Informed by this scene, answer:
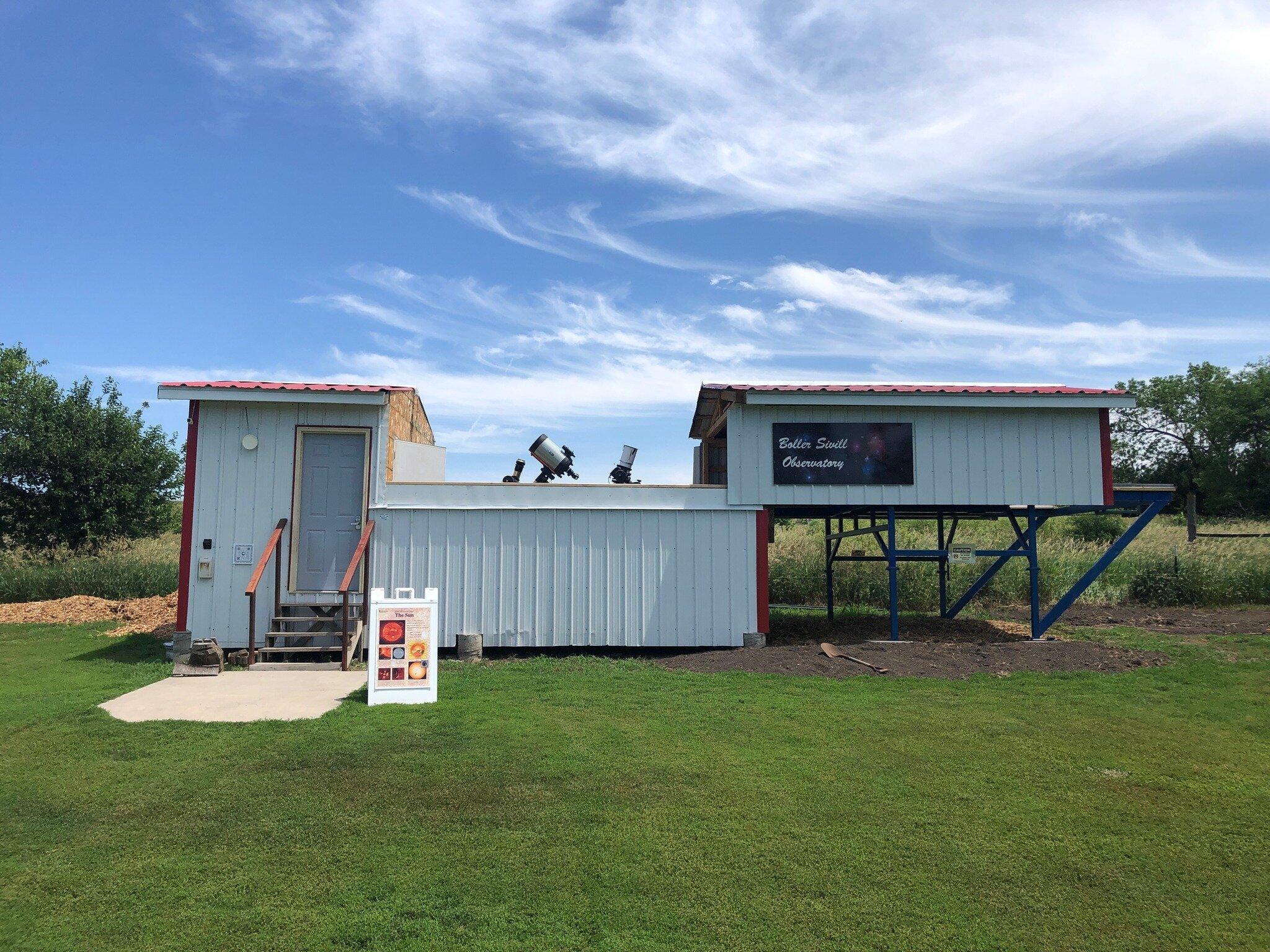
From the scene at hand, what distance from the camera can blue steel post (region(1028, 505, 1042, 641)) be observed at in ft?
39.0

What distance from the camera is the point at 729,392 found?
11914 millimetres

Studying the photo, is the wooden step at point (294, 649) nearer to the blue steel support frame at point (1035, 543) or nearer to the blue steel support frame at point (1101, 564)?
the blue steel support frame at point (1035, 543)

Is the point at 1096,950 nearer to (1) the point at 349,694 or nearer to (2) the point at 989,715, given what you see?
(2) the point at 989,715

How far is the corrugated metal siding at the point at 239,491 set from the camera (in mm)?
10641

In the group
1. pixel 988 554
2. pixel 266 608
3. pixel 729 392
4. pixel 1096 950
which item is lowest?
pixel 1096 950

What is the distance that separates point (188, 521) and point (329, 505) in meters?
1.75

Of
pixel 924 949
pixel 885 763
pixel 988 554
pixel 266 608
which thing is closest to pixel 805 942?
pixel 924 949

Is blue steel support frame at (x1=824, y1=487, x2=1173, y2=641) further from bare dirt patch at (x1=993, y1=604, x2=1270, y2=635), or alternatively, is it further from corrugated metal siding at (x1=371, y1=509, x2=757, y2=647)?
corrugated metal siding at (x1=371, y1=509, x2=757, y2=647)

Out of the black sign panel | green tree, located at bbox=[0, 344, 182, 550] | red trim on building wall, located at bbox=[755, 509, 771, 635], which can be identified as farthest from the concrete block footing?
green tree, located at bbox=[0, 344, 182, 550]

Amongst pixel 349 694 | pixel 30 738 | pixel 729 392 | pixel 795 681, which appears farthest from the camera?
pixel 729 392

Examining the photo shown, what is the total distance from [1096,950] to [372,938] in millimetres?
2964

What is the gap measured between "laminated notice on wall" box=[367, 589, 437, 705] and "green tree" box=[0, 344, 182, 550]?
54.4 ft

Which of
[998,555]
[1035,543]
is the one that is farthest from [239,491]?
[1035,543]

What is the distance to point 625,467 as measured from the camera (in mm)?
12633
